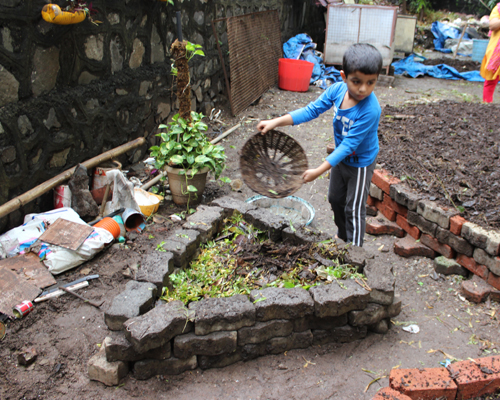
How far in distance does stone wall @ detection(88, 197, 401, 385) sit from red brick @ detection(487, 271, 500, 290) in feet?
3.13

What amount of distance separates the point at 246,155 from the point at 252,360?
151 cm

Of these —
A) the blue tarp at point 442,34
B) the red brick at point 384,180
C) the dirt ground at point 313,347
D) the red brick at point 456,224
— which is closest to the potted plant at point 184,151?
the dirt ground at point 313,347

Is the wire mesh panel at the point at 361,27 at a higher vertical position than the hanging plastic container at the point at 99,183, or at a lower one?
higher

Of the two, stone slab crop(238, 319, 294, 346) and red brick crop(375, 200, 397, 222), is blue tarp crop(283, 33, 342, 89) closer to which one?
red brick crop(375, 200, 397, 222)

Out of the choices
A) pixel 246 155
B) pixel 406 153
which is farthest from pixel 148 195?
pixel 406 153

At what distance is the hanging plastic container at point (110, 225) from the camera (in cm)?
366

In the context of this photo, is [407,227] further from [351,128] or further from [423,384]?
[423,384]

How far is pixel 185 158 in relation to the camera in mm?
4242

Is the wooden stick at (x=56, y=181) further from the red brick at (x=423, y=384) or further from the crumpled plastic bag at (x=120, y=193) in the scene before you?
the red brick at (x=423, y=384)

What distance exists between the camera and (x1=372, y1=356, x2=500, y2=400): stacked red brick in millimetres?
2279

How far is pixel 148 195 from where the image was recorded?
14.0 ft

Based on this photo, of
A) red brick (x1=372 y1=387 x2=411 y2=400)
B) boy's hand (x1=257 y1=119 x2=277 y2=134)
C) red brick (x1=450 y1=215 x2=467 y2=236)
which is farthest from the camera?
red brick (x1=450 y1=215 x2=467 y2=236)

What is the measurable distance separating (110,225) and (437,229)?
2929mm

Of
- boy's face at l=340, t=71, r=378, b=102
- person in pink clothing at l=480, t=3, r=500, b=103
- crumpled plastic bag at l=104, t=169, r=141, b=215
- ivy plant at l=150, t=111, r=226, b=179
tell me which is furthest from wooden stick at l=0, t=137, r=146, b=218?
person in pink clothing at l=480, t=3, r=500, b=103
